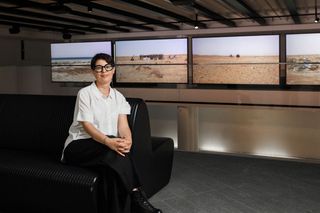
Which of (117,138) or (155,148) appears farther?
(155,148)

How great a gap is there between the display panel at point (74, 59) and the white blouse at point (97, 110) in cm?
489

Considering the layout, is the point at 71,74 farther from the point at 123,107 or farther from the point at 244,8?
the point at 123,107

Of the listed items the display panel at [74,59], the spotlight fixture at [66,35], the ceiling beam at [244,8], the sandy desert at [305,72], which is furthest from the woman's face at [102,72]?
the spotlight fixture at [66,35]

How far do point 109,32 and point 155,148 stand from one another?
6537mm

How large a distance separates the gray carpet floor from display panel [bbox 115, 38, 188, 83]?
3327 millimetres

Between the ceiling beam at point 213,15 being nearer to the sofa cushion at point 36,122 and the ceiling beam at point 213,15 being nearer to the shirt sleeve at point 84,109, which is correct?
the sofa cushion at point 36,122

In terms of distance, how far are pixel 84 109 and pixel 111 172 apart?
516 millimetres

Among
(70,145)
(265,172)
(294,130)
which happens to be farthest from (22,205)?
(294,130)

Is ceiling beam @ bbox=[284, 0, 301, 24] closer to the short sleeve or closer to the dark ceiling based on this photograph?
the dark ceiling

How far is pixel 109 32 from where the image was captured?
9547mm

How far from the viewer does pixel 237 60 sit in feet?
25.6

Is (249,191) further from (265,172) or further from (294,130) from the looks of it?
(294,130)

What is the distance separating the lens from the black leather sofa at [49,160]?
2.77m

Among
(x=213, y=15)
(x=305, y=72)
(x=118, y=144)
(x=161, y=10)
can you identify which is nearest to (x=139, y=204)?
(x=118, y=144)
